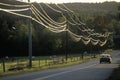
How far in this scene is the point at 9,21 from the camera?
400ft

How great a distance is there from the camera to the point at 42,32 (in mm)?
141125

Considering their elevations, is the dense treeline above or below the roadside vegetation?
above

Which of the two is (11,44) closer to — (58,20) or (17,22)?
(17,22)

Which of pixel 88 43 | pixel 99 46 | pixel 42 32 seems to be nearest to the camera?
pixel 42 32

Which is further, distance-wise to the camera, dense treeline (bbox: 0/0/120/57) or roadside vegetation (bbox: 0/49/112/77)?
dense treeline (bbox: 0/0/120/57)

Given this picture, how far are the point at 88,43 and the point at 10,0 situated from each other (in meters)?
48.0

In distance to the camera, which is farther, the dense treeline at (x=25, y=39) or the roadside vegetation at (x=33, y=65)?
the dense treeline at (x=25, y=39)

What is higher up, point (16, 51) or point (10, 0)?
point (10, 0)

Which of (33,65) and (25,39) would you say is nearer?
(33,65)

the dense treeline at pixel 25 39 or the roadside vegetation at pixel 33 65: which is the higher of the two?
the dense treeline at pixel 25 39

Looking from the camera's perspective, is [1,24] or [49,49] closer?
[1,24]

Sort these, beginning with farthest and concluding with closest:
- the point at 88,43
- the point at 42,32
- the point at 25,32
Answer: the point at 88,43, the point at 42,32, the point at 25,32

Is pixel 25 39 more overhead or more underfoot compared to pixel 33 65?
more overhead

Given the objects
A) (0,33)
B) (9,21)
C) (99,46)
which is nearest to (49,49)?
(9,21)
